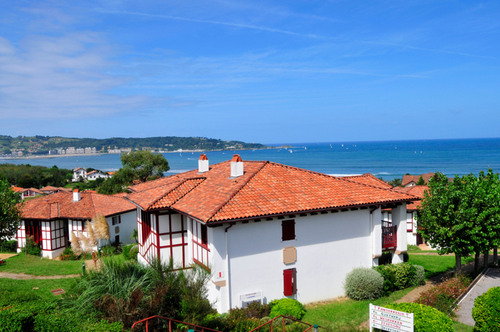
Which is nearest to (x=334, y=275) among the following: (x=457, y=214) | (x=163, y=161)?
(x=457, y=214)

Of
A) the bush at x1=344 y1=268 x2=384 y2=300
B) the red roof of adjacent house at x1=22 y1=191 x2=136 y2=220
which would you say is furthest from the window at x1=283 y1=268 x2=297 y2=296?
the red roof of adjacent house at x1=22 y1=191 x2=136 y2=220

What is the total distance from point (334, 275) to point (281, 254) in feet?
10.9

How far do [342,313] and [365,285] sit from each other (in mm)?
2191

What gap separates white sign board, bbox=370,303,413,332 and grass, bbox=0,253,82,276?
68.7ft

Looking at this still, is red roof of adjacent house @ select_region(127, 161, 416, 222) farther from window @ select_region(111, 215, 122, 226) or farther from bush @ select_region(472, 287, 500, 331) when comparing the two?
window @ select_region(111, 215, 122, 226)

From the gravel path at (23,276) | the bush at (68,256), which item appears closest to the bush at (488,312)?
the gravel path at (23,276)

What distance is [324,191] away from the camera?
19.2 metres

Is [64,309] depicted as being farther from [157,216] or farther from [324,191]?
[324,191]

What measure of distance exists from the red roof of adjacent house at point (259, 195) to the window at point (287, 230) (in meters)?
0.83

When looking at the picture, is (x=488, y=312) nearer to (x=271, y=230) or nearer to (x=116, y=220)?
(x=271, y=230)

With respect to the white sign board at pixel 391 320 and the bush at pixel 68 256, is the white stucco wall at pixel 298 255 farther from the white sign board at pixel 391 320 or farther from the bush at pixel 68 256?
the bush at pixel 68 256

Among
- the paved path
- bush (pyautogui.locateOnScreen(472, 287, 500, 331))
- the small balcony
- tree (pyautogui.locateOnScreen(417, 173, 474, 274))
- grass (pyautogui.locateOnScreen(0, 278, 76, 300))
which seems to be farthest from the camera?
the small balcony

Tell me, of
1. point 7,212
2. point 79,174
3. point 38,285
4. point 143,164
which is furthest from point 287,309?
point 79,174

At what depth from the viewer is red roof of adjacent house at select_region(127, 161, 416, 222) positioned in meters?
16.3
